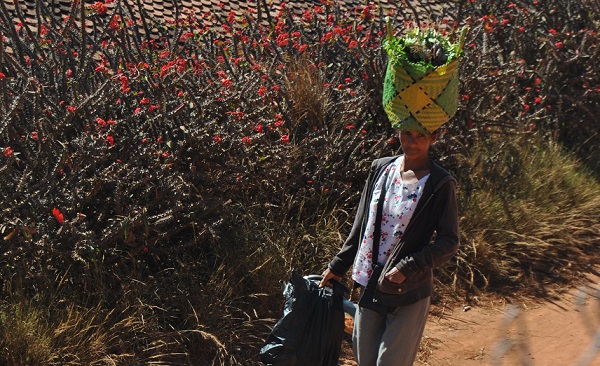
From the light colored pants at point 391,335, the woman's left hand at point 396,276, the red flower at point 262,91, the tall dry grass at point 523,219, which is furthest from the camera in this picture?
the tall dry grass at point 523,219

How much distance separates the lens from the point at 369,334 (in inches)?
138

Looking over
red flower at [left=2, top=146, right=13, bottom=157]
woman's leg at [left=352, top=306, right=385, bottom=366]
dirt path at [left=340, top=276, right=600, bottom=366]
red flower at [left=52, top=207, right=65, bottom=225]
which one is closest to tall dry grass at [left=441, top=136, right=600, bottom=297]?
dirt path at [left=340, top=276, right=600, bottom=366]

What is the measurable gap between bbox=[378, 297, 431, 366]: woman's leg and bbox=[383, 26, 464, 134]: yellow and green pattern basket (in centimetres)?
74

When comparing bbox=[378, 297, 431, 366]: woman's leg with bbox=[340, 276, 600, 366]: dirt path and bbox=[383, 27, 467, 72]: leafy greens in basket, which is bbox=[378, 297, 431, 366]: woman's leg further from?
bbox=[340, 276, 600, 366]: dirt path

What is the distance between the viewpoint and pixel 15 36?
5.04 m

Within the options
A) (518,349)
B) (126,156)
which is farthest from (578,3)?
(126,156)

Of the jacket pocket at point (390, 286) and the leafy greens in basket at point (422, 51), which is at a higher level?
the leafy greens in basket at point (422, 51)

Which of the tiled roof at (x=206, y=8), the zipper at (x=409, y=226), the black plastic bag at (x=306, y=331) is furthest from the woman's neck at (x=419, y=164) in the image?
the tiled roof at (x=206, y=8)

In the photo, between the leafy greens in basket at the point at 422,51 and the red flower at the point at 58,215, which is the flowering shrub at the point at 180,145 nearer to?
the red flower at the point at 58,215

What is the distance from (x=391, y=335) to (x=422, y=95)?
3.20 feet

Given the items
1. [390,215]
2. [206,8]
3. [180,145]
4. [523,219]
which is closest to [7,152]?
[180,145]

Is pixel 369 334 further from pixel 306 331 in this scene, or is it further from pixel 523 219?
pixel 523 219

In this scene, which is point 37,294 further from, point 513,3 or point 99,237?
point 513,3

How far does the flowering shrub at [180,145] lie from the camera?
174 inches
